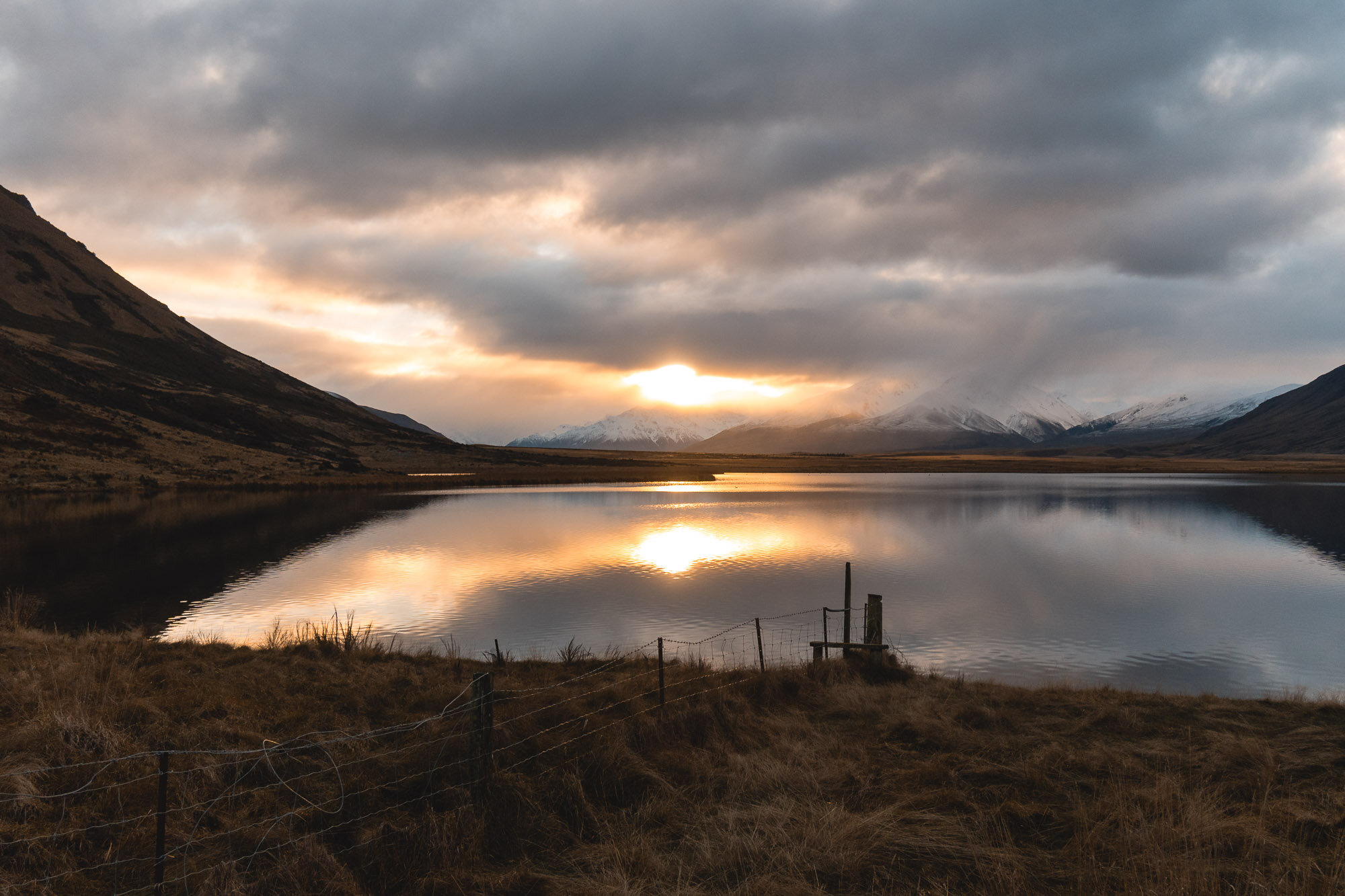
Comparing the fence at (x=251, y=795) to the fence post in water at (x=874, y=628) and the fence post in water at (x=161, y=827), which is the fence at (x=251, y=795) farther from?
the fence post in water at (x=874, y=628)

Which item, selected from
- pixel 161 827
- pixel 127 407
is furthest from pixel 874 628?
pixel 127 407

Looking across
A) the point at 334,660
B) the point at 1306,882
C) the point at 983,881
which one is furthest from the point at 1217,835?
the point at 334,660

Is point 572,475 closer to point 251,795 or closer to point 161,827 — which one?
point 251,795

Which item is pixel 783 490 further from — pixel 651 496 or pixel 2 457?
pixel 2 457

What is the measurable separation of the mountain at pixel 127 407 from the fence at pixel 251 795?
7683 cm

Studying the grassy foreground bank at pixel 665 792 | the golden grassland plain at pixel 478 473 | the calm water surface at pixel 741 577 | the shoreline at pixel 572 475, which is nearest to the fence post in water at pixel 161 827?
the grassy foreground bank at pixel 665 792

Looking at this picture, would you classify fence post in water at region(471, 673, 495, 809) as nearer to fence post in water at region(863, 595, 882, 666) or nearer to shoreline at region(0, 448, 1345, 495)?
fence post in water at region(863, 595, 882, 666)

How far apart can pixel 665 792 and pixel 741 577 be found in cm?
2657

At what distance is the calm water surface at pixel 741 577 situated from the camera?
24578mm

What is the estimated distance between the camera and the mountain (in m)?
85.3

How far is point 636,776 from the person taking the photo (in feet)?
35.4

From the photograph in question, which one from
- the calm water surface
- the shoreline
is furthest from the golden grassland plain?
the calm water surface

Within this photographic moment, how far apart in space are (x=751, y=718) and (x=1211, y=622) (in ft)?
77.1

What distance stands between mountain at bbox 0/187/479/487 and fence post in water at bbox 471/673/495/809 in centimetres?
7900
